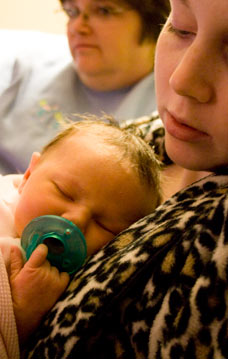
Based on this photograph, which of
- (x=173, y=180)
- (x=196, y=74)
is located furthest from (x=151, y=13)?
(x=196, y=74)

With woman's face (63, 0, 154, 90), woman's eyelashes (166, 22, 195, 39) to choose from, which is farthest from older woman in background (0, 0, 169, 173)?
woman's eyelashes (166, 22, 195, 39)

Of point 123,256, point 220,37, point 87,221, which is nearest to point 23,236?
point 87,221

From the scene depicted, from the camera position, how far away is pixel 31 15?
114 inches

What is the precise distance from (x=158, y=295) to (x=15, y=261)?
324 millimetres

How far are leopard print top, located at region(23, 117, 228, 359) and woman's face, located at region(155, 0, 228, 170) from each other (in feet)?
0.18

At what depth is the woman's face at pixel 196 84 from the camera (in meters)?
0.61

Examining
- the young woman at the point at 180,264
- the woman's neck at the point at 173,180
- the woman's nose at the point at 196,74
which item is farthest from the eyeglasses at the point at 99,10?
the woman's nose at the point at 196,74

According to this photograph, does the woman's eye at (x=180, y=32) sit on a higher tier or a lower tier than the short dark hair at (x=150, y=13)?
higher

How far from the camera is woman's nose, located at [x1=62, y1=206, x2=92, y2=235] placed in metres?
0.87

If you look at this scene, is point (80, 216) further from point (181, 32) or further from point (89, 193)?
point (181, 32)

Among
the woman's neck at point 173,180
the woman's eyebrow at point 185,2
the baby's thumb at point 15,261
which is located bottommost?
the woman's neck at point 173,180

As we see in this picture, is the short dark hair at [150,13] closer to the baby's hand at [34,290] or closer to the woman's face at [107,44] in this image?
the woman's face at [107,44]

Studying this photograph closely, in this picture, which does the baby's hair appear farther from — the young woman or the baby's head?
the young woman

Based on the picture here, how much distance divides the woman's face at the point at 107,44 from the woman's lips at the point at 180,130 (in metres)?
1.05
